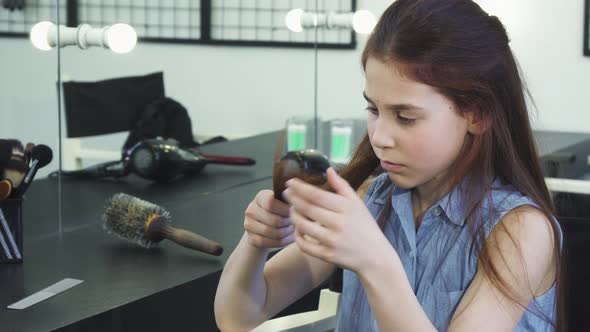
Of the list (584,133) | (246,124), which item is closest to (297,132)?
(246,124)

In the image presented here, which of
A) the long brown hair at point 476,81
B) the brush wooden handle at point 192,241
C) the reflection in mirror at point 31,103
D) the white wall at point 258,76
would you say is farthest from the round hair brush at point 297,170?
the white wall at point 258,76

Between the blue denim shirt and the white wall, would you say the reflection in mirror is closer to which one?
the white wall

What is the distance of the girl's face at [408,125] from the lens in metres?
1.14

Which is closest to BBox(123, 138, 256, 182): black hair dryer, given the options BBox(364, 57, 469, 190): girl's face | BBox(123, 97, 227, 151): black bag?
BBox(123, 97, 227, 151): black bag

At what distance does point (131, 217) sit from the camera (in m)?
1.71

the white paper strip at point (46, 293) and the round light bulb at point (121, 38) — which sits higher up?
the round light bulb at point (121, 38)

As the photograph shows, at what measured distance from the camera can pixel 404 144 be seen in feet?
3.76

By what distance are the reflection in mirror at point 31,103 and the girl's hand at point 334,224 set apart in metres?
0.76

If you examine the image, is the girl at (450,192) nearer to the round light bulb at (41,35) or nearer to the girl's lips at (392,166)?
the girl's lips at (392,166)

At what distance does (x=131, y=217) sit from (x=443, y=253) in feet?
2.17

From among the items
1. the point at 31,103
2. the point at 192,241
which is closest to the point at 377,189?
the point at 192,241

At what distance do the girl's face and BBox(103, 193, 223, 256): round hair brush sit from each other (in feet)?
1.88

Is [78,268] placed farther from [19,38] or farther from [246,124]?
[246,124]

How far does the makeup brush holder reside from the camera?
1.54 meters
